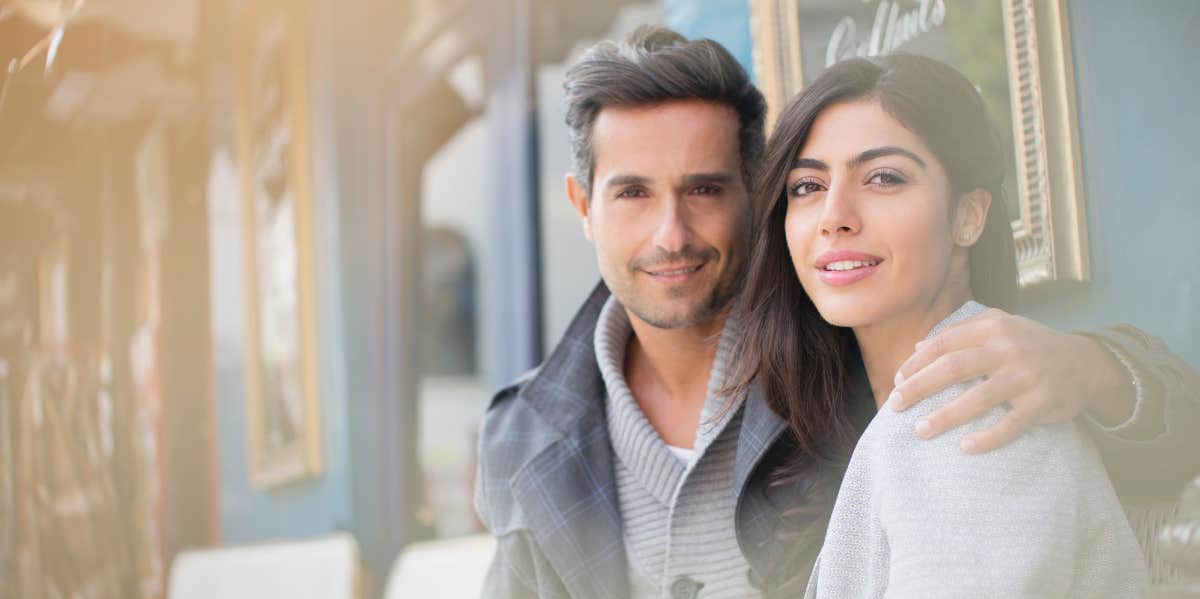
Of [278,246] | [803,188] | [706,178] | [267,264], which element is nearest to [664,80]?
[706,178]

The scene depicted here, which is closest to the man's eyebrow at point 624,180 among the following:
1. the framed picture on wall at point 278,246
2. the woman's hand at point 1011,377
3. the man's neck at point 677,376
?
the man's neck at point 677,376

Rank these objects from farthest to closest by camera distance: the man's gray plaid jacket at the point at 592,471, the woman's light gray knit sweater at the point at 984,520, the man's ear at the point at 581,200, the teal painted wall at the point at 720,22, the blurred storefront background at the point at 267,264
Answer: the blurred storefront background at the point at 267,264
the teal painted wall at the point at 720,22
the man's ear at the point at 581,200
the man's gray plaid jacket at the point at 592,471
the woman's light gray knit sweater at the point at 984,520

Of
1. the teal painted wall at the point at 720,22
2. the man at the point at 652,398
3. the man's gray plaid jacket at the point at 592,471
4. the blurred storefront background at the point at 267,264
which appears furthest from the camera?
the blurred storefront background at the point at 267,264

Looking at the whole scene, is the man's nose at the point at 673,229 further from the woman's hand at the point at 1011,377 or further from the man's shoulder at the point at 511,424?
the woman's hand at the point at 1011,377

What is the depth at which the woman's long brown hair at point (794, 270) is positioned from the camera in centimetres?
118

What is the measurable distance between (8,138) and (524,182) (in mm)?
1658

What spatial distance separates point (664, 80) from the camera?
5.14 feet

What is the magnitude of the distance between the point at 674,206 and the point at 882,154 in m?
0.45

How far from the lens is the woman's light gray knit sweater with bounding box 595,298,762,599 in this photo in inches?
60.9

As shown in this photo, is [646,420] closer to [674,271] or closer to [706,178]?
[674,271]

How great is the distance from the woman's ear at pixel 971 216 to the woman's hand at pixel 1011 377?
0.33 ft

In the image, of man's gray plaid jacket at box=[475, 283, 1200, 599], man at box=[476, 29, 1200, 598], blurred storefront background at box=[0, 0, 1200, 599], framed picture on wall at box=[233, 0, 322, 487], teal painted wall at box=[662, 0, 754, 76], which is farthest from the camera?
framed picture on wall at box=[233, 0, 322, 487]

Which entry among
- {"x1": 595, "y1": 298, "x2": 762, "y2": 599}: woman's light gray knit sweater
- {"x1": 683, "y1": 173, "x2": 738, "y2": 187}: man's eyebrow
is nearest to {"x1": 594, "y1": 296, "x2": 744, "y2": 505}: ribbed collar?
A: {"x1": 595, "y1": 298, "x2": 762, "y2": 599}: woman's light gray knit sweater

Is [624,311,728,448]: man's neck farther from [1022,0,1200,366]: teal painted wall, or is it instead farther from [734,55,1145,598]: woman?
[1022,0,1200,366]: teal painted wall
